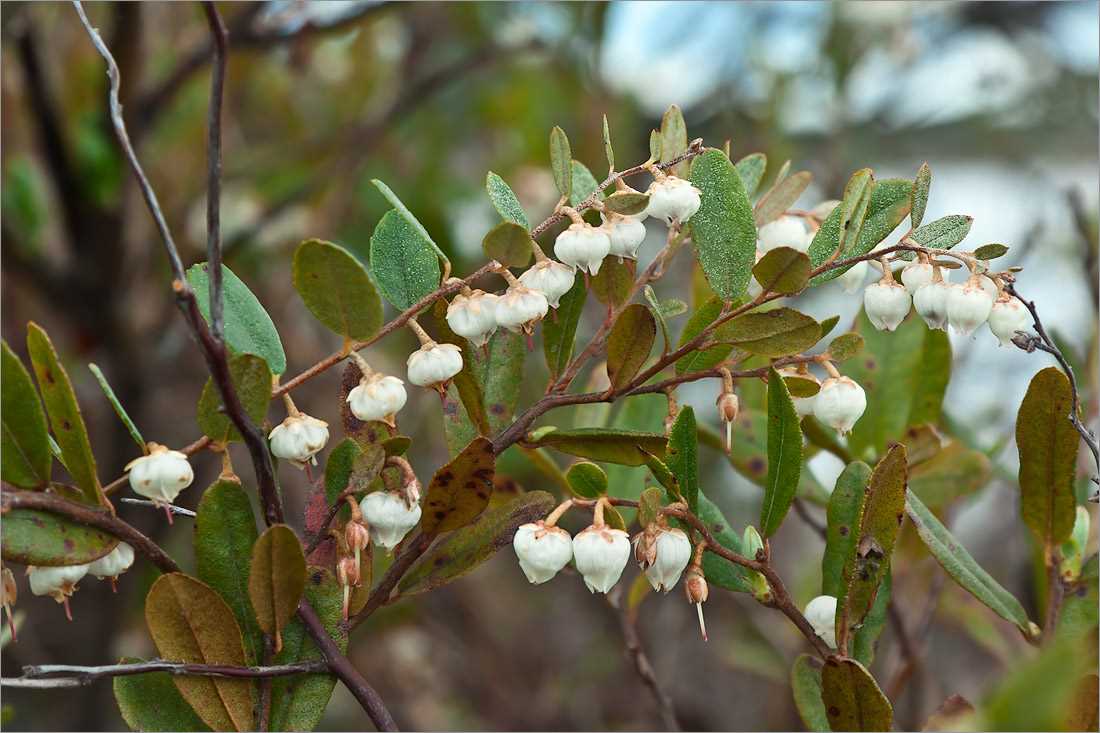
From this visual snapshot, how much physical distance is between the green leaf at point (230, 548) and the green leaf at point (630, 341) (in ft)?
0.75

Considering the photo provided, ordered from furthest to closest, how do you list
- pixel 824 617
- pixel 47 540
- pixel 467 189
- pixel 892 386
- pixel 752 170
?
pixel 467 189
pixel 892 386
pixel 752 170
pixel 824 617
pixel 47 540

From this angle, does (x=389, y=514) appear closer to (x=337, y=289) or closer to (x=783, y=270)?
(x=337, y=289)

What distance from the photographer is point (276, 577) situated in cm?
59

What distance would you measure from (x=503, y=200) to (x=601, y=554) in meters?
0.21

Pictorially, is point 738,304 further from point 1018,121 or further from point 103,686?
point 1018,121

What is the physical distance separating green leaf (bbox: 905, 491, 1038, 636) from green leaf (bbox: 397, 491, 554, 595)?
0.24 m

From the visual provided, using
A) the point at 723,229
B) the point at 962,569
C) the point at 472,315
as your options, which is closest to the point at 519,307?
the point at 472,315

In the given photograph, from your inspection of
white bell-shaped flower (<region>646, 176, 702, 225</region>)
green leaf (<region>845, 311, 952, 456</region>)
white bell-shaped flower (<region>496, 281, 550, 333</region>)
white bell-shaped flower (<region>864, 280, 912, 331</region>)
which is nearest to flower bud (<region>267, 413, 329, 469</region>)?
white bell-shaped flower (<region>496, 281, 550, 333</region>)

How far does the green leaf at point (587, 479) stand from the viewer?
25.9 inches

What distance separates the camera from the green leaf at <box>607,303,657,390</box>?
0.66 meters

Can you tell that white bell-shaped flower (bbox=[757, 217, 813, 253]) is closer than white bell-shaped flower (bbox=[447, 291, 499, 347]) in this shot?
No

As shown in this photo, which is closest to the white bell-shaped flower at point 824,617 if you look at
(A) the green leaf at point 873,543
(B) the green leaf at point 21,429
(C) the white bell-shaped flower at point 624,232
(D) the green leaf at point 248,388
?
(A) the green leaf at point 873,543

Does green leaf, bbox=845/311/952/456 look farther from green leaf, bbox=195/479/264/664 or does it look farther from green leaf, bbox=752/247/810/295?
green leaf, bbox=195/479/264/664

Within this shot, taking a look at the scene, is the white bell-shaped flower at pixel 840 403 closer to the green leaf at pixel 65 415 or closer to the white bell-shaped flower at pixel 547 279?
the white bell-shaped flower at pixel 547 279
